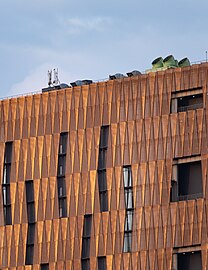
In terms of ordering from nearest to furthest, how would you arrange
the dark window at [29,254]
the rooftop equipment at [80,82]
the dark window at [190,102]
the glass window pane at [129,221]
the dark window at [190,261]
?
the dark window at [190,261]
the dark window at [190,102]
the glass window pane at [129,221]
the dark window at [29,254]
the rooftop equipment at [80,82]

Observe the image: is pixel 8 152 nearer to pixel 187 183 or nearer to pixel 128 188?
pixel 128 188

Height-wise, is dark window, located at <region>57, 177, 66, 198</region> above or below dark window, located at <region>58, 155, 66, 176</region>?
below

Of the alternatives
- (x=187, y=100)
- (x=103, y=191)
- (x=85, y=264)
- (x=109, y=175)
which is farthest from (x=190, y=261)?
(x=187, y=100)

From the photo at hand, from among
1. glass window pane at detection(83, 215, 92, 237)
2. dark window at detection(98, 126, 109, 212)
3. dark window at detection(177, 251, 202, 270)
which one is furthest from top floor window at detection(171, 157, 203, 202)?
glass window pane at detection(83, 215, 92, 237)

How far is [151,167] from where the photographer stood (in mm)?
144125

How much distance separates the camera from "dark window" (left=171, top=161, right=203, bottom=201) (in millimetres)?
142125

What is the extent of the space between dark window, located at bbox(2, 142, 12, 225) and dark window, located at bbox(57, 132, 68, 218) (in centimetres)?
607

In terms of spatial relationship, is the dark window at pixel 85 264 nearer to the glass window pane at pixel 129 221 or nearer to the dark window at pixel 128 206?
the dark window at pixel 128 206

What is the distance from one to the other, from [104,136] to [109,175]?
4.13 m

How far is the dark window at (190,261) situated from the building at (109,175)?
3.7 inches

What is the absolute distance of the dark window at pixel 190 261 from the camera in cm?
14050

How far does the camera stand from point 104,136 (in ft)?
486

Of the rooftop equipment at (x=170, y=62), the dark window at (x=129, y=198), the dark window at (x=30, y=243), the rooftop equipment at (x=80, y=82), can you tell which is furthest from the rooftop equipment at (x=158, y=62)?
the dark window at (x=30, y=243)

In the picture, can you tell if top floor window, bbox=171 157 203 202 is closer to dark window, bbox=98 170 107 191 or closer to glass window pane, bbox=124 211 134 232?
glass window pane, bbox=124 211 134 232
